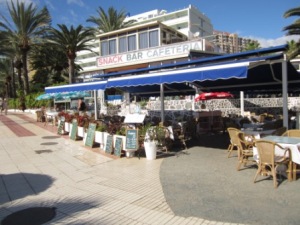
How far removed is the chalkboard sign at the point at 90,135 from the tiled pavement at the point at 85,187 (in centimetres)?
59

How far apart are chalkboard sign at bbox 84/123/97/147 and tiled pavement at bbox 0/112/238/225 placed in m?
0.59

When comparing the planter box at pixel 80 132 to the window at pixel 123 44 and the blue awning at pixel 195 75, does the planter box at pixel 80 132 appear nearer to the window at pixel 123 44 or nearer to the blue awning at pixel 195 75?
the blue awning at pixel 195 75

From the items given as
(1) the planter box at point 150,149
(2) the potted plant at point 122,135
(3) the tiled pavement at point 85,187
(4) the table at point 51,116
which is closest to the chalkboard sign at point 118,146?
(2) the potted plant at point 122,135

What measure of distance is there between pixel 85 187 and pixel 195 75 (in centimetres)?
394

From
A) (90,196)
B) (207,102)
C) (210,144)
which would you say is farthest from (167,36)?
(90,196)

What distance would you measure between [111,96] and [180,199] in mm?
31183

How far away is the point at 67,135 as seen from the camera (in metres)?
15.0

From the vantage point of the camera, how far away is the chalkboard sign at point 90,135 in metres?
11.2

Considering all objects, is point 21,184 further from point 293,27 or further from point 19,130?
point 293,27

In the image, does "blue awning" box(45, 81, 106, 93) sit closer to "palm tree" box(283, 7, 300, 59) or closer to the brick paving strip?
the brick paving strip

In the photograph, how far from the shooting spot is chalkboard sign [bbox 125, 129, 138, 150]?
909 cm

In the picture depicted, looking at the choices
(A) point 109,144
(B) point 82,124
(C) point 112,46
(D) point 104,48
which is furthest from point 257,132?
(D) point 104,48

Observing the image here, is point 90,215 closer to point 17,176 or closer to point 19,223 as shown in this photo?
point 19,223

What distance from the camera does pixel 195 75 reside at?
8.09 m
